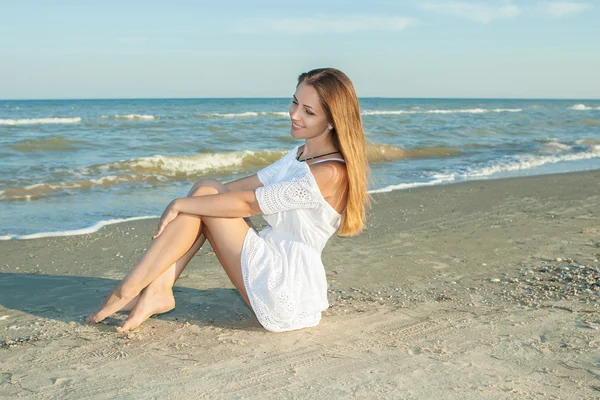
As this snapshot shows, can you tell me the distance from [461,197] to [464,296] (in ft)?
14.8

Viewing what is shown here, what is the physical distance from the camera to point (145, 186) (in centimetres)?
1055

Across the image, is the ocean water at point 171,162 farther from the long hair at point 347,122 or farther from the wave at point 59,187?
the long hair at point 347,122

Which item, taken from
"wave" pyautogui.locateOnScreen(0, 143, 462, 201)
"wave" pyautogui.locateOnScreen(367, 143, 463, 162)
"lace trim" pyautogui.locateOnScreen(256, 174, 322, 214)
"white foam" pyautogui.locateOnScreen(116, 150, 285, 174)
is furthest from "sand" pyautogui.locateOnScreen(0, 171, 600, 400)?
"wave" pyautogui.locateOnScreen(367, 143, 463, 162)

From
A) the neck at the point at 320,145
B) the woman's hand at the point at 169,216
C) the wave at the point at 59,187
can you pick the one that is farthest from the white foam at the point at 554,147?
the woman's hand at the point at 169,216

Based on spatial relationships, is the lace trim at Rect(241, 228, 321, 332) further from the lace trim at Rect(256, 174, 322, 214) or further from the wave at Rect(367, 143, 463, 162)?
the wave at Rect(367, 143, 463, 162)

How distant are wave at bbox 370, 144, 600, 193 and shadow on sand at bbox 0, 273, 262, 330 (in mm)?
5108

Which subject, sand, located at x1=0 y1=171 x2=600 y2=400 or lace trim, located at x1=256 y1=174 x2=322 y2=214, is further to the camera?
lace trim, located at x1=256 y1=174 x2=322 y2=214

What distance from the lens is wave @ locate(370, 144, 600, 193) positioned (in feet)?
35.6

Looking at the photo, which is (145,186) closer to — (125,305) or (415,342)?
(125,305)

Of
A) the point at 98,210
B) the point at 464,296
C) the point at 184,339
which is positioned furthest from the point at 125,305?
the point at 98,210

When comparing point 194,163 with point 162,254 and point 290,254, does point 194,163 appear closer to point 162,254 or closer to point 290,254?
point 162,254

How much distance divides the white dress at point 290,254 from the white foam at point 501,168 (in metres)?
5.60

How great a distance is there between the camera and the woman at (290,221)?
145 inches

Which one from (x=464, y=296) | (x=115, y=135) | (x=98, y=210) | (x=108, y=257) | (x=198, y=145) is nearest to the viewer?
(x=464, y=296)
